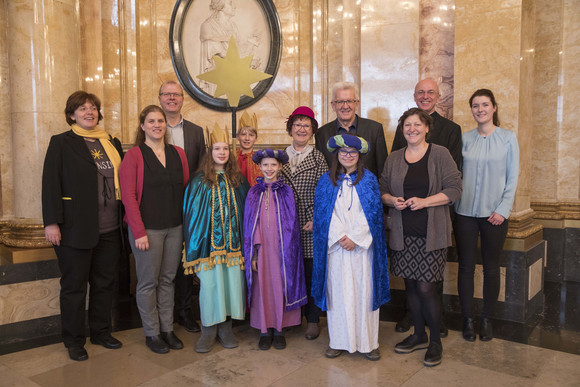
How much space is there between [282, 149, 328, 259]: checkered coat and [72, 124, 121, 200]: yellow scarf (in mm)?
1322

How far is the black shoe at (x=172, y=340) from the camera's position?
3.58 metres

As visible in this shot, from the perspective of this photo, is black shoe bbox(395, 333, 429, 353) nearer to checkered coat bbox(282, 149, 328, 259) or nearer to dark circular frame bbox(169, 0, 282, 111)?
checkered coat bbox(282, 149, 328, 259)

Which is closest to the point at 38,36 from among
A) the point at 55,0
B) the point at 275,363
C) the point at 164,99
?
the point at 55,0

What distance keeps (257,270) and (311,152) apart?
40.0 inches


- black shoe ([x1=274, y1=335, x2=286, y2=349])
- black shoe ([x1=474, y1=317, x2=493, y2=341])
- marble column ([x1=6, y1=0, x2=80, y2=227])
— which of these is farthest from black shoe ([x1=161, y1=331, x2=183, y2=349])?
black shoe ([x1=474, y1=317, x2=493, y2=341])

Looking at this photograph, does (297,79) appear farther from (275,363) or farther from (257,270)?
(275,363)

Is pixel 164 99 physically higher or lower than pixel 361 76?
lower

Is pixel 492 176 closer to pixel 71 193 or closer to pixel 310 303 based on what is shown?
pixel 310 303

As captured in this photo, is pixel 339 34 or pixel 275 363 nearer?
pixel 275 363

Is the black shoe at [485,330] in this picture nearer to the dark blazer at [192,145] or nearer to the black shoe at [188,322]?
the black shoe at [188,322]

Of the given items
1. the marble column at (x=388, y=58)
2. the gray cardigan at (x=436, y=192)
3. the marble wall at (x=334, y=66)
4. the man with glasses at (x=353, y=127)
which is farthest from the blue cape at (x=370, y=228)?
the marble column at (x=388, y=58)

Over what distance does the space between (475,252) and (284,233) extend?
5.01 feet

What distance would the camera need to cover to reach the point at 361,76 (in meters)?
5.12

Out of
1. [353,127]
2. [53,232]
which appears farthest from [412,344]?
[53,232]
